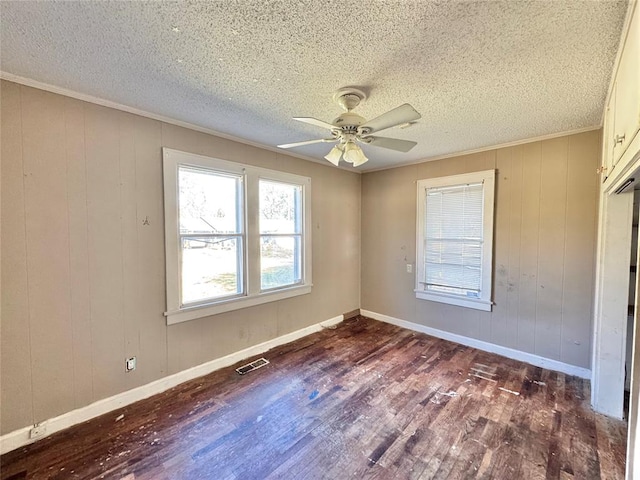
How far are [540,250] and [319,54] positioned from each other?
3.09 meters

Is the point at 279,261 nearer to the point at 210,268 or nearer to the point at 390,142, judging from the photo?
the point at 210,268

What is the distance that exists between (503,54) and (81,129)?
2.93 metres

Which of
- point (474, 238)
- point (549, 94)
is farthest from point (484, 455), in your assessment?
point (549, 94)

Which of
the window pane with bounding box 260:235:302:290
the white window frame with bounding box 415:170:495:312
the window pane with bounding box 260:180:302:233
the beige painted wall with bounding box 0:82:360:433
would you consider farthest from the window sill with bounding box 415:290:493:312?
the beige painted wall with bounding box 0:82:360:433

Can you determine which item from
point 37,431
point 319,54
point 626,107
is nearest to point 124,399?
point 37,431

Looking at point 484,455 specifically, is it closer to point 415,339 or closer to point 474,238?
point 415,339

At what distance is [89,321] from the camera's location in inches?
84.2

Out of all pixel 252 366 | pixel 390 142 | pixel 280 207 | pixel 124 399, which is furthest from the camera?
pixel 280 207

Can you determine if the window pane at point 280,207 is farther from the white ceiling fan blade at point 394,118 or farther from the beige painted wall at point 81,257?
the white ceiling fan blade at point 394,118

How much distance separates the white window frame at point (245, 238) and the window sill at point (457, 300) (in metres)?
1.66

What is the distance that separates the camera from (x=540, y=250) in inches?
119

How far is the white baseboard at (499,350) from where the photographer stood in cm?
282

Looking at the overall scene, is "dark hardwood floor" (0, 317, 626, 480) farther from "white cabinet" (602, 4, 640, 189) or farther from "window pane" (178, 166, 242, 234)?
"white cabinet" (602, 4, 640, 189)

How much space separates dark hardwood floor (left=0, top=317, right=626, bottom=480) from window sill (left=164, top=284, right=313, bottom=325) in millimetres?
637
